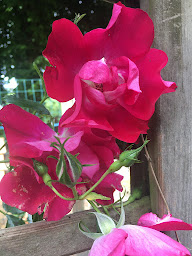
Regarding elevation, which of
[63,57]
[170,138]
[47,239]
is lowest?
[47,239]

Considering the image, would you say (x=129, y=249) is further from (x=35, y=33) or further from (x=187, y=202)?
(x=35, y=33)

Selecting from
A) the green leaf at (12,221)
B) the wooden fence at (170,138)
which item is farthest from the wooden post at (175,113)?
the green leaf at (12,221)

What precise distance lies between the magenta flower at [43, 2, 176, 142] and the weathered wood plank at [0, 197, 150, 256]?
165 millimetres

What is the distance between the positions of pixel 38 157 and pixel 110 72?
4.4 inches

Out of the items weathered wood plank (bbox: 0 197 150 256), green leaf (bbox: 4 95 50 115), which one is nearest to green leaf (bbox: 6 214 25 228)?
weathered wood plank (bbox: 0 197 150 256)

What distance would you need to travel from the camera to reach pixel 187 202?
1.39 ft

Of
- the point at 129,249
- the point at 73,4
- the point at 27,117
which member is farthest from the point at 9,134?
the point at 73,4

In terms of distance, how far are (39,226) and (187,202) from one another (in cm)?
22

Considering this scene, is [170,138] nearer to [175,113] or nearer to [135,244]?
[175,113]

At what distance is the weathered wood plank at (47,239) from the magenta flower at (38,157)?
0.07 m

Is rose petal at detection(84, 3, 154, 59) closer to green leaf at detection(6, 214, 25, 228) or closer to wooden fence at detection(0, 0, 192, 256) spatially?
wooden fence at detection(0, 0, 192, 256)

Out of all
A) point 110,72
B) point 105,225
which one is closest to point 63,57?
point 110,72

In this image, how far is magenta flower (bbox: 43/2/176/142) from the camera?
27cm

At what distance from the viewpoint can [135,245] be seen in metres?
0.24
